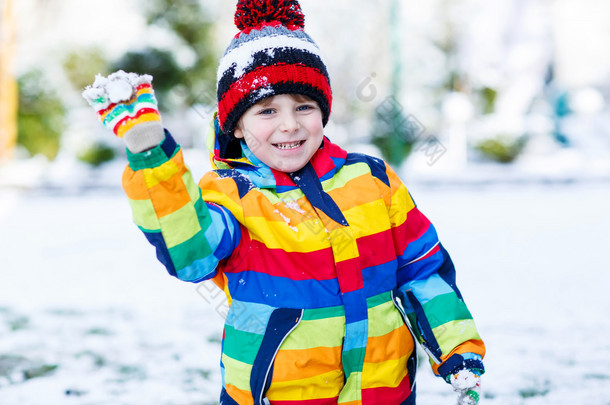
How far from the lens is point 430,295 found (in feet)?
4.83

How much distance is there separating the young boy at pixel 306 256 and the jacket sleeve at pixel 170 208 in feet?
0.12

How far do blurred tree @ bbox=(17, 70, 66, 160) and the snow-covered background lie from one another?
0.26m

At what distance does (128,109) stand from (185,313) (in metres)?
2.66

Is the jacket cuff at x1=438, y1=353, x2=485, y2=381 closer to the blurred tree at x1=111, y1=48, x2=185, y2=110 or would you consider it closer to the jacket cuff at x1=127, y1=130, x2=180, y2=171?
the jacket cuff at x1=127, y1=130, x2=180, y2=171

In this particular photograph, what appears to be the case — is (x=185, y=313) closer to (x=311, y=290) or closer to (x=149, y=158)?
(x=311, y=290)

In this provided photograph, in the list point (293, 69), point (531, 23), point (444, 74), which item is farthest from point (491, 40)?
point (293, 69)


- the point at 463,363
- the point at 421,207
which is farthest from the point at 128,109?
the point at 421,207

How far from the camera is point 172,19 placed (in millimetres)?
13258

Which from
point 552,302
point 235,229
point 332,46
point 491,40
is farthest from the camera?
point 491,40

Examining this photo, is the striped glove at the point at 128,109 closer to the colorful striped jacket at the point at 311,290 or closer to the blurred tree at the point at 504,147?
the colorful striped jacket at the point at 311,290

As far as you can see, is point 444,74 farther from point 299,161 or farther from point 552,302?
point 299,161

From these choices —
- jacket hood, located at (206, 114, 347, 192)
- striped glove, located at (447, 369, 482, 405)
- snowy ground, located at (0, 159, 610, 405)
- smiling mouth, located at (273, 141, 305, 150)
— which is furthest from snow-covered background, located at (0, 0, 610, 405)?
smiling mouth, located at (273, 141, 305, 150)

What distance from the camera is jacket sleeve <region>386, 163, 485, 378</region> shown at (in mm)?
1446

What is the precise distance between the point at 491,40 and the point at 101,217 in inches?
589
